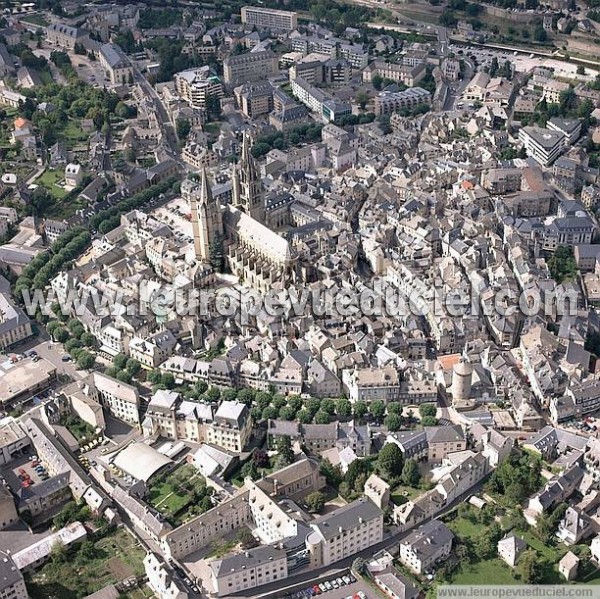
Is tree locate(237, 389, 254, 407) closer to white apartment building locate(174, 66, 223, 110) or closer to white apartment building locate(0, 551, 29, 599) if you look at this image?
white apartment building locate(0, 551, 29, 599)

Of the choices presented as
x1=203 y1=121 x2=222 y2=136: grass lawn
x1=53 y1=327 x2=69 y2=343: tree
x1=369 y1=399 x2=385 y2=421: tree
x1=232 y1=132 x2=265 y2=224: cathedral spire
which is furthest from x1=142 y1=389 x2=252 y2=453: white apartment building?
x1=203 y1=121 x2=222 y2=136: grass lawn

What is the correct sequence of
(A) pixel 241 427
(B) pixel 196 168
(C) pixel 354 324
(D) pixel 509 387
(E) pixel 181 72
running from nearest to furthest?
(A) pixel 241 427
(D) pixel 509 387
(C) pixel 354 324
(B) pixel 196 168
(E) pixel 181 72

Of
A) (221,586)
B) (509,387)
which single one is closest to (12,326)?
(221,586)

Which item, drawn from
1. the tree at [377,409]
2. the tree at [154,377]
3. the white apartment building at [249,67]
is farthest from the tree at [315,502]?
the white apartment building at [249,67]

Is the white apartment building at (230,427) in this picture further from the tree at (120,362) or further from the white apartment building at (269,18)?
the white apartment building at (269,18)

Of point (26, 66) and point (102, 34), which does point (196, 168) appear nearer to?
point (26, 66)

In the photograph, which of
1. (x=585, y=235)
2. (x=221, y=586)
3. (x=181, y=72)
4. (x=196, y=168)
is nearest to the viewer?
(x=221, y=586)

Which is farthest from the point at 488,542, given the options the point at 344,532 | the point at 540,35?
the point at 540,35
